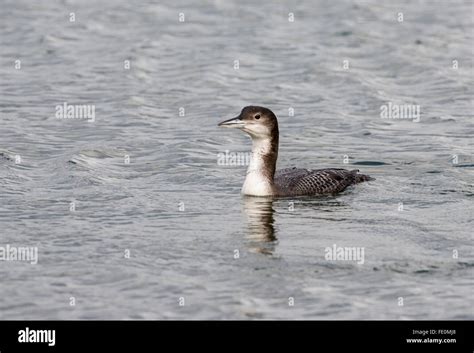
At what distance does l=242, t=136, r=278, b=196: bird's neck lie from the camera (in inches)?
691

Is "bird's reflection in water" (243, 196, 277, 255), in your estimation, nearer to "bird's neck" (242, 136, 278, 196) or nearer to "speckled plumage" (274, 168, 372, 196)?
"bird's neck" (242, 136, 278, 196)

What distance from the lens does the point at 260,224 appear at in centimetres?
1614

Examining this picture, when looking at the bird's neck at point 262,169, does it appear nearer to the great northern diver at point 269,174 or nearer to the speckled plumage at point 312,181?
the great northern diver at point 269,174

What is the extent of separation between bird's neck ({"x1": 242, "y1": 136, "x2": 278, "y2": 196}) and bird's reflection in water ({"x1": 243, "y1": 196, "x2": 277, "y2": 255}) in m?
0.13

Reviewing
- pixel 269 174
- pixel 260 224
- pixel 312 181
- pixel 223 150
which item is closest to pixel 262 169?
pixel 269 174

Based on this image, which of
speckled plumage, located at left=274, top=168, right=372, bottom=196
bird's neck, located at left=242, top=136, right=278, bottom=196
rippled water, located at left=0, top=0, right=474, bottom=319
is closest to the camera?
rippled water, located at left=0, top=0, right=474, bottom=319

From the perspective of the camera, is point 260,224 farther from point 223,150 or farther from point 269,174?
point 223,150

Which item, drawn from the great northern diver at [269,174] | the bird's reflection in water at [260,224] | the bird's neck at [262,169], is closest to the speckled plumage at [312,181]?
the great northern diver at [269,174]

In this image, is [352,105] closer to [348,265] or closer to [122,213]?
[122,213]

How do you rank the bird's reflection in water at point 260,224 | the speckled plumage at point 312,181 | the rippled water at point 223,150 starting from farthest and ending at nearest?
the speckled plumage at point 312,181 < the bird's reflection in water at point 260,224 < the rippled water at point 223,150

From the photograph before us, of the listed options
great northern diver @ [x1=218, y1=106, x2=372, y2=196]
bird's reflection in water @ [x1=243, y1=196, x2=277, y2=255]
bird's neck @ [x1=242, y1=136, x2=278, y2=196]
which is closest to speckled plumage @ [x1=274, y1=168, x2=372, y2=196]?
great northern diver @ [x1=218, y1=106, x2=372, y2=196]

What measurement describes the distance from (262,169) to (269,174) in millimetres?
151

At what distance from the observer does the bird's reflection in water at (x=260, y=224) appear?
14906 mm

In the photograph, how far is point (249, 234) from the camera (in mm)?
15523
